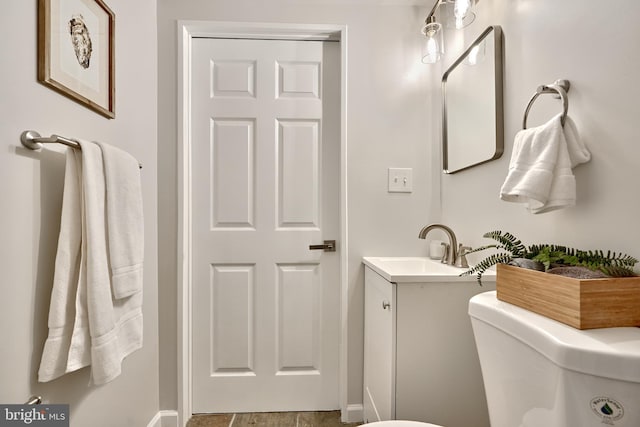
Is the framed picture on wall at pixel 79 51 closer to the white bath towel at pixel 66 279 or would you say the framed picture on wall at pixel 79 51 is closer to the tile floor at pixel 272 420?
the white bath towel at pixel 66 279

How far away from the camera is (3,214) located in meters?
0.78

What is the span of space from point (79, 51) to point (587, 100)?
142cm

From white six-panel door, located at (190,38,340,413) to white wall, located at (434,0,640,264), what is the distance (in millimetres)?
849

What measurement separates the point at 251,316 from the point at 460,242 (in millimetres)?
1065

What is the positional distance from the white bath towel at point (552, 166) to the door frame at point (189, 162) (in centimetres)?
92

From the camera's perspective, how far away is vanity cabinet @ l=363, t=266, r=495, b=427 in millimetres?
1099

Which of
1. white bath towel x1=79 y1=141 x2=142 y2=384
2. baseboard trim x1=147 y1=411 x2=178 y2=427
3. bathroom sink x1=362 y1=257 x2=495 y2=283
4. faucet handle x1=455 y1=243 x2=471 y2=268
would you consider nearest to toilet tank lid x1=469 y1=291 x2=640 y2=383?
bathroom sink x1=362 y1=257 x2=495 y2=283

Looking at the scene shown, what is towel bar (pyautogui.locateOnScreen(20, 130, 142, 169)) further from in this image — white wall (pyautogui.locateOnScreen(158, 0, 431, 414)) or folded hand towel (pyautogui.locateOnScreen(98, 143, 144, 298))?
white wall (pyautogui.locateOnScreen(158, 0, 431, 414))

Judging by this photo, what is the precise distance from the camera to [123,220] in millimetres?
1042

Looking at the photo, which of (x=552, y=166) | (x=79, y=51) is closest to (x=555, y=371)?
(x=552, y=166)

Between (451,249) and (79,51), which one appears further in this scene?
(451,249)

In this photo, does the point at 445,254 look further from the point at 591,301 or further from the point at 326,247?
the point at 591,301

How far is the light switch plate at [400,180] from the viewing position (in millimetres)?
1680

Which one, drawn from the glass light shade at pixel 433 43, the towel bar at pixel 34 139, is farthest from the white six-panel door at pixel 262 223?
the towel bar at pixel 34 139
